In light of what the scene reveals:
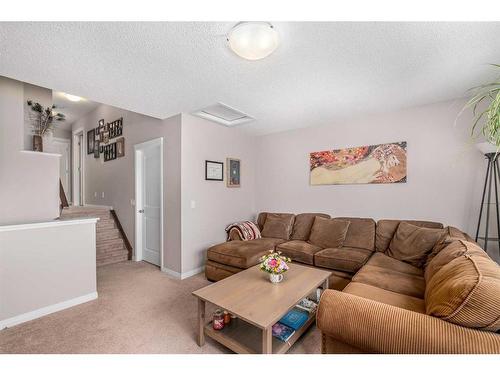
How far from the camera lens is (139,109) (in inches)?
115

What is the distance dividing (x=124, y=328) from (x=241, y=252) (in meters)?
1.36

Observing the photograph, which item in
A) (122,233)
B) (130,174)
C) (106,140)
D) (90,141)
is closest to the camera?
(130,174)

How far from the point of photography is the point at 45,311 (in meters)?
2.16

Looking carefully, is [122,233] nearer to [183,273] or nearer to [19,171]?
[183,273]

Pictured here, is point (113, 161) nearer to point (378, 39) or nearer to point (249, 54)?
point (249, 54)

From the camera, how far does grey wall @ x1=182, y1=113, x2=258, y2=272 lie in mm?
3174

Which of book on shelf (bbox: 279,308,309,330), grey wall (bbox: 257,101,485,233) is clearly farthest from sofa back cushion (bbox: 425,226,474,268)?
book on shelf (bbox: 279,308,309,330)

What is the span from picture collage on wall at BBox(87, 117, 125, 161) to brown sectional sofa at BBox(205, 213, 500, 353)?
2900 millimetres

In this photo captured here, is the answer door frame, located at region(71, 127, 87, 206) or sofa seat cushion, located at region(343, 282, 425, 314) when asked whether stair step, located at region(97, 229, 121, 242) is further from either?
sofa seat cushion, located at region(343, 282, 425, 314)

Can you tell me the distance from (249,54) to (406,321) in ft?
5.96

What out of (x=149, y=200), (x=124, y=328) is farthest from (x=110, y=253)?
(x=124, y=328)

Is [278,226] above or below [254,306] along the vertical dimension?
above
